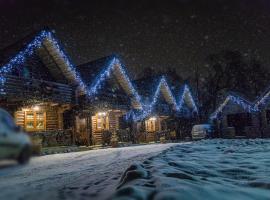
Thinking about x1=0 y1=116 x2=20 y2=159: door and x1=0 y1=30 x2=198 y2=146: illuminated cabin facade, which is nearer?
x1=0 y1=116 x2=20 y2=159: door

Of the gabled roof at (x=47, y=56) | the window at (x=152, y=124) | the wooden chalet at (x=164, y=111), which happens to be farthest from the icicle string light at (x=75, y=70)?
the window at (x=152, y=124)

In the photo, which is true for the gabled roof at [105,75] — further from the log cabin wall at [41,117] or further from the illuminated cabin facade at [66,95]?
the log cabin wall at [41,117]

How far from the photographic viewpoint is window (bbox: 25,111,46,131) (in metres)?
21.2

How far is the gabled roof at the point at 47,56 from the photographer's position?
1767 centimetres

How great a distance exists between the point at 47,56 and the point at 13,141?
816 inches

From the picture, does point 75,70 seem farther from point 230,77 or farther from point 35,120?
point 230,77

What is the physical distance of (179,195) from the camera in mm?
3309

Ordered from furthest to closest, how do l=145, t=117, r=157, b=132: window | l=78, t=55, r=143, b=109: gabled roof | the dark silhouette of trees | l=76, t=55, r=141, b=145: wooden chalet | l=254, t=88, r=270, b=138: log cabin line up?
1. the dark silhouette of trees
2. l=145, t=117, r=157, b=132: window
3. l=254, t=88, r=270, b=138: log cabin
4. l=78, t=55, r=143, b=109: gabled roof
5. l=76, t=55, r=141, b=145: wooden chalet

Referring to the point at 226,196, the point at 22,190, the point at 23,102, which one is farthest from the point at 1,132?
the point at 23,102

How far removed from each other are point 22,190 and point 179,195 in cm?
284

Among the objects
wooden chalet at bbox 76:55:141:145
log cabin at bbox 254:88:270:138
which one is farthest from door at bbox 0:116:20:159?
log cabin at bbox 254:88:270:138

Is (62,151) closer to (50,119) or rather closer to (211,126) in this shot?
(50,119)

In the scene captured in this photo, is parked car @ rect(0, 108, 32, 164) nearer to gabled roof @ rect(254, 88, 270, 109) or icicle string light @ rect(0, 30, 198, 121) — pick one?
icicle string light @ rect(0, 30, 198, 121)

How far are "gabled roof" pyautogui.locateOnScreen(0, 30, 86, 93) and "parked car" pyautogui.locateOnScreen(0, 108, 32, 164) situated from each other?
53.7ft
